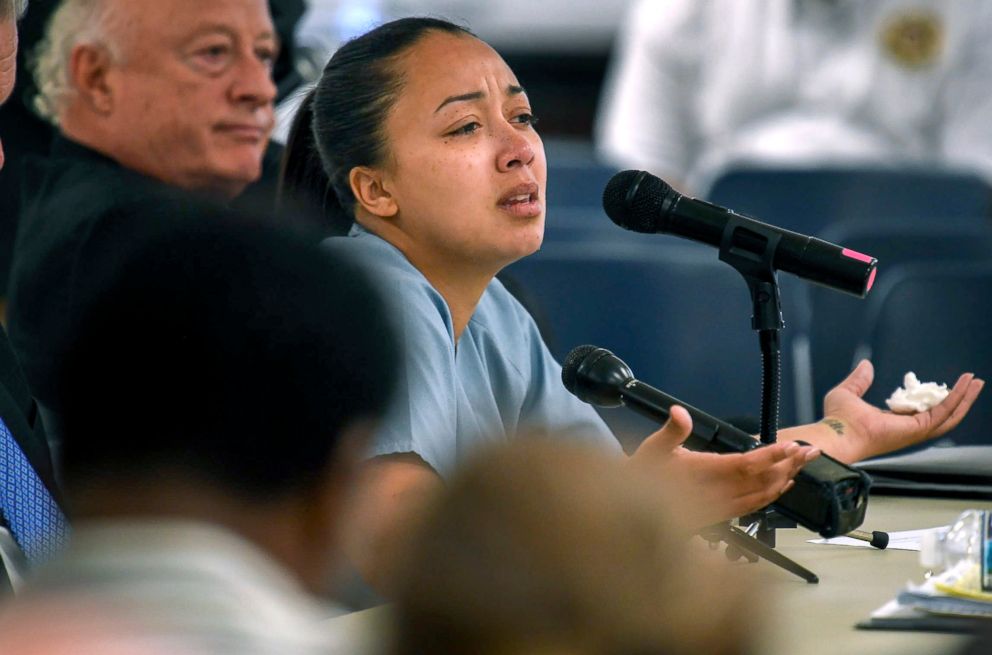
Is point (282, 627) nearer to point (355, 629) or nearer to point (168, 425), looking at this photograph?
point (355, 629)

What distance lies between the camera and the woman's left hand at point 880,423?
1823 millimetres

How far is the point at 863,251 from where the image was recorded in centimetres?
307

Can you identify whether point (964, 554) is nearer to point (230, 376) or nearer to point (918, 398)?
point (918, 398)

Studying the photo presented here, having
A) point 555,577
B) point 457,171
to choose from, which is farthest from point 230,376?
point 457,171

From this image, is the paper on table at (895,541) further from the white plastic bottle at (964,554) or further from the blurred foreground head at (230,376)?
the blurred foreground head at (230,376)

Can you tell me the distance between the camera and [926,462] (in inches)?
74.7

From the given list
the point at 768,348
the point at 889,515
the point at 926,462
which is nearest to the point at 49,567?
the point at 768,348

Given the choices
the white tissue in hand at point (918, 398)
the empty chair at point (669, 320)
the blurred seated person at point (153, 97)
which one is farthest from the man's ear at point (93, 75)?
the white tissue in hand at point (918, 398)

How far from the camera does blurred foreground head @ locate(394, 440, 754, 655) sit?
45 centimetres

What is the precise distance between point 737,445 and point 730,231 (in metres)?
0.23

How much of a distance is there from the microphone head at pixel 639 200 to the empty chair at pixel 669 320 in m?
1.10

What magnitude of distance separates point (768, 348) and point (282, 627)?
112 centimetres

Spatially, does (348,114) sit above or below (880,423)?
above

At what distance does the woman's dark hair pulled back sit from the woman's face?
0.7 inches
